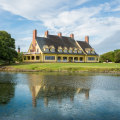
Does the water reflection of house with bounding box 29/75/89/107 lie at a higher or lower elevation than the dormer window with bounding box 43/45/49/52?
lower

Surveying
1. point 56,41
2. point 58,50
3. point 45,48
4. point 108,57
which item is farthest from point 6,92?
point 108,57

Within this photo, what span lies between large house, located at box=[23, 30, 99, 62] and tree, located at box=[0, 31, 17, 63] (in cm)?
607

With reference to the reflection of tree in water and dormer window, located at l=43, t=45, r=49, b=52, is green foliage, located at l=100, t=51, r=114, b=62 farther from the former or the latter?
the reflection of tree in water

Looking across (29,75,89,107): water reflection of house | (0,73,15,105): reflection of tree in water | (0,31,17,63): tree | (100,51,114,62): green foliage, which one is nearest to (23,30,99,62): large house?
(0,31,17,63): tree

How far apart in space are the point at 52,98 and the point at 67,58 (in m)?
50.6

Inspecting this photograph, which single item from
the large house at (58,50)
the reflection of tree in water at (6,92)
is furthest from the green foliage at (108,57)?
the reflection of tree in water at (6,92)

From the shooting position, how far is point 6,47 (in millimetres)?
52156

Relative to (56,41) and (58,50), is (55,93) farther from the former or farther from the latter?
(56,41)

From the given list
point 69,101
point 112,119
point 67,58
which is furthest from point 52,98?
point 67,58

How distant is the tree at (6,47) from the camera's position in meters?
50.2

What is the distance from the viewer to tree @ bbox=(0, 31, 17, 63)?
50.2 meters

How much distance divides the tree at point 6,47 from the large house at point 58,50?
6.07m

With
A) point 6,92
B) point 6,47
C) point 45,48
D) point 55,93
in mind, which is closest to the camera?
point 55,93

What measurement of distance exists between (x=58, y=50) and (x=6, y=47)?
1777 centimetres
